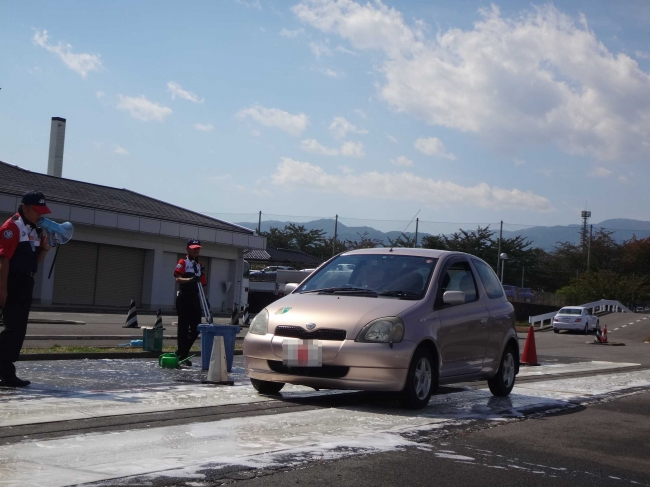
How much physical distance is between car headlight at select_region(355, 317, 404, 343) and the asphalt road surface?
677 mm

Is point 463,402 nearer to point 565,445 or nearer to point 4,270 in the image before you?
point 565,445

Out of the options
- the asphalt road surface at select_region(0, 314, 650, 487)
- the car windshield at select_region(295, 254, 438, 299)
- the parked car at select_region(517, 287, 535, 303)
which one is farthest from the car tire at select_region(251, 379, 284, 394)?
the parked car at select_region(517, 287, 535, 303)

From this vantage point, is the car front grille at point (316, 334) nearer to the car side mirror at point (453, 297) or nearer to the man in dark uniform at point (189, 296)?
the car side mirror at point (453, 297)

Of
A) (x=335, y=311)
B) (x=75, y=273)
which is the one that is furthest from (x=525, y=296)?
(x=335, y=311)

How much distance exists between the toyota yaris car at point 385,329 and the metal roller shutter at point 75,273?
26.4 meters

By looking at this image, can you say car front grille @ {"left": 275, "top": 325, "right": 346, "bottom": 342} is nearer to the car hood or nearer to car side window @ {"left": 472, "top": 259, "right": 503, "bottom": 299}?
the car hood

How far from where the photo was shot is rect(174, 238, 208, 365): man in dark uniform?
11438mm

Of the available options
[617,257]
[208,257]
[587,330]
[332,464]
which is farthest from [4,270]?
[617,257]

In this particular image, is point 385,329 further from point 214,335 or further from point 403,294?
point 214,335

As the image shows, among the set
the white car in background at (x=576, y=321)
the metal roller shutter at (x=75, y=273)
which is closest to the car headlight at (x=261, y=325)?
the metal roller shutter at (x=75, y=273)

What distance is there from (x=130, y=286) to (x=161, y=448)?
32.9 metres

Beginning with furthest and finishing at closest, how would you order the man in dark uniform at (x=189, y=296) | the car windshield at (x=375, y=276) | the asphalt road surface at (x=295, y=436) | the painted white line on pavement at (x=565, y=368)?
the painted white line on pavement at (x=565, y=368), the man in dark uniform at (x=189, y=296), the car windshield at (x=375, y=276), the asphalt road surface at (x=295, y=436)

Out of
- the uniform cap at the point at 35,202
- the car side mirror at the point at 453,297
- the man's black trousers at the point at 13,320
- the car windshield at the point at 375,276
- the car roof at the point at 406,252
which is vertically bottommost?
the man's black trousers at the point at 13,320

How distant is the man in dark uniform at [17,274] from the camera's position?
26.9ft
